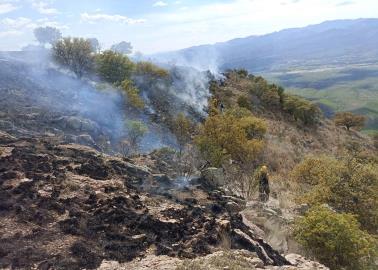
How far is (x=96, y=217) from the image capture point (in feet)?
40.8

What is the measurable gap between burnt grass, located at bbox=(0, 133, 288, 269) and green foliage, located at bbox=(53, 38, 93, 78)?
75.0 ft

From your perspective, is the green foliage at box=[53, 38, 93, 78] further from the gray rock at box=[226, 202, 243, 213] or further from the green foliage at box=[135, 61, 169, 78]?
the gray rock at box=[226, 202, 243, 213]

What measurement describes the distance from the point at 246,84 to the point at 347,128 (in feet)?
50.2

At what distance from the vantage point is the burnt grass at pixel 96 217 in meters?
10.6

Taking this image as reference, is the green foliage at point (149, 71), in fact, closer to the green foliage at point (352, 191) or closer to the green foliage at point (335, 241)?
the green foliage at point (352, 191)

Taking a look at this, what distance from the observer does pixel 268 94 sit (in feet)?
192

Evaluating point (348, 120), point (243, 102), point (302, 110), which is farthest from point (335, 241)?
point (348, 120)

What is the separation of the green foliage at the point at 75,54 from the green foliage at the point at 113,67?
133 centimetres

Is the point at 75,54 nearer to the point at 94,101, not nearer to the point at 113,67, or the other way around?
the point at 113,67

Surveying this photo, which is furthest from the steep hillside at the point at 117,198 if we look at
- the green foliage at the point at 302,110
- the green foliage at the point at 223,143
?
the green foliage at the point at 302,110

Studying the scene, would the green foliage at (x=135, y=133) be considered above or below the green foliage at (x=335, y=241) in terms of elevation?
above

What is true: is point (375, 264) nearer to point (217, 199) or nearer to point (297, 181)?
point (217, 199)

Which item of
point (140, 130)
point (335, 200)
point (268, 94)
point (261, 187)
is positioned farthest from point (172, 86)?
point (335, 200)

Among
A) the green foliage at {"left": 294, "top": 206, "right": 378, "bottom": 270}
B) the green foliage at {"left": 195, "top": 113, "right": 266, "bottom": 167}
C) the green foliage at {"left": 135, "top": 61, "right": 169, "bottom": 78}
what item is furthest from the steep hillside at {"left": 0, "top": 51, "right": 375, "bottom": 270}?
the green foliage at {"left": 135, "top": 61, "right": 169, "bottom": 78}
